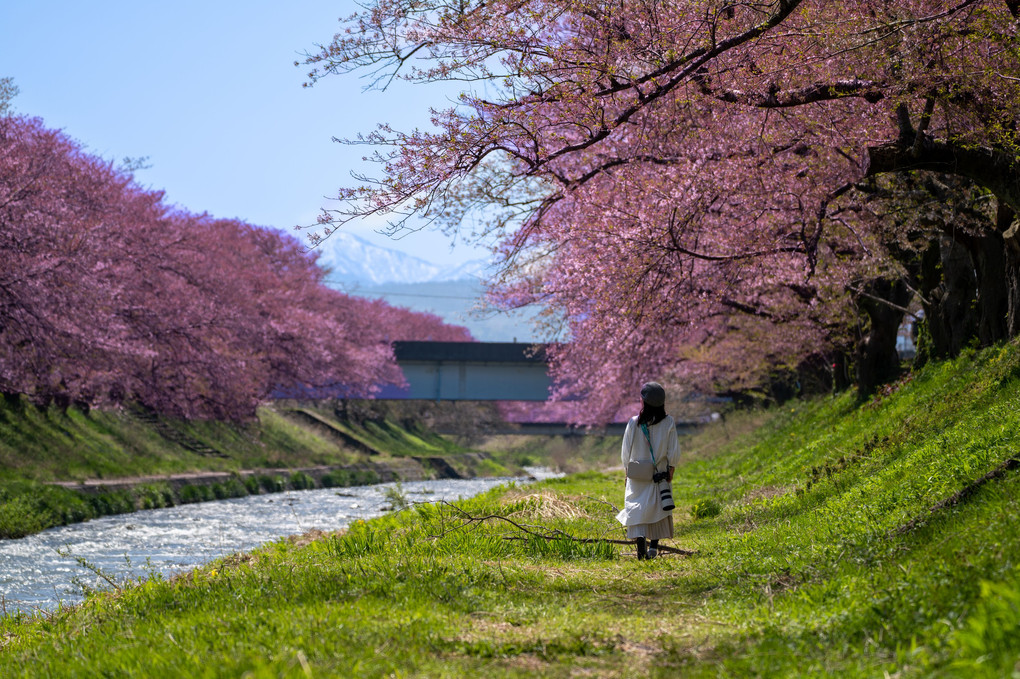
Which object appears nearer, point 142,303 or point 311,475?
point 142,303

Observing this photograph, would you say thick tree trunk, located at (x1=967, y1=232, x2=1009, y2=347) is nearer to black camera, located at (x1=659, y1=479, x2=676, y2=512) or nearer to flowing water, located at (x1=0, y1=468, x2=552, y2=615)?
black camera, located at (x1=659, y1=479, x2=676, y2=512)

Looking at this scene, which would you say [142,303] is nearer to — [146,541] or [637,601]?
[146,541]

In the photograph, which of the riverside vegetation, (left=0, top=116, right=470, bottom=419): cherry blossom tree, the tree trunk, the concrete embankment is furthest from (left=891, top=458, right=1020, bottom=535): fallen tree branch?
the concrete embankment

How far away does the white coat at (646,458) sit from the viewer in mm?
10172

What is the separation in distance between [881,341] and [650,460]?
13.5 metres

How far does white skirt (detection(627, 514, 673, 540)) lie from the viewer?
1023 cm

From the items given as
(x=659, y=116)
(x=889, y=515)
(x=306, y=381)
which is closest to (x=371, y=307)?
(x=306, y=381)

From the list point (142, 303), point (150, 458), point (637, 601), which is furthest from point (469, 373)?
point (637, 601)

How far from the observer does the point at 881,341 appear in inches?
855

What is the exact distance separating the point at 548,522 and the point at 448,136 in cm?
566

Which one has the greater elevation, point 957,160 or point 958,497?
point 957,160

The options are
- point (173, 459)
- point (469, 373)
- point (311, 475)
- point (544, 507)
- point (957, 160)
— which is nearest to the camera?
point (957, 160)

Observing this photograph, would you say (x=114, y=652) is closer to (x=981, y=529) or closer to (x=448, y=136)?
(x=981, y=529)

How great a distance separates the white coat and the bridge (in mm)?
49485
